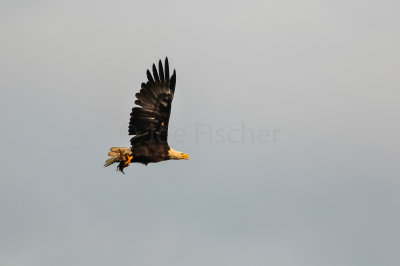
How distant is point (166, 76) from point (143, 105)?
3.66 ft

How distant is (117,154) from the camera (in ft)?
248

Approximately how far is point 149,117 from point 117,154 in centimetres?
148

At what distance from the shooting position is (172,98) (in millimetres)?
75625

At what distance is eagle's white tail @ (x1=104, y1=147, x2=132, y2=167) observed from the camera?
75500mm

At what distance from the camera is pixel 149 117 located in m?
75.6

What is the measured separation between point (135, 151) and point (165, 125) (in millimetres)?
1200

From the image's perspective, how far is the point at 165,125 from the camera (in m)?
75.8

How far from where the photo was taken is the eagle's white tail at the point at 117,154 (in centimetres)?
7550

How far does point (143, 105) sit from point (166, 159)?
6.17 feet

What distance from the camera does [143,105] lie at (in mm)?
75625

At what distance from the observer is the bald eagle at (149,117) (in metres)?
75.6

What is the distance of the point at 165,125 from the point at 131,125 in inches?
40.5

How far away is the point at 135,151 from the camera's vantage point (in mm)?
75688

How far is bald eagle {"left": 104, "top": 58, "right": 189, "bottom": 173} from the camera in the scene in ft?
248
